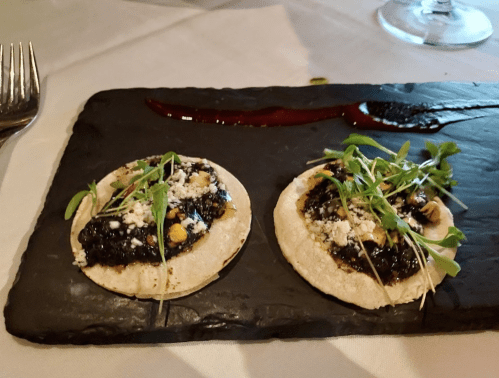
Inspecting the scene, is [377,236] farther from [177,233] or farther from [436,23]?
[436,23]

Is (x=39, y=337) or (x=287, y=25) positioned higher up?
(x=287, y=25)

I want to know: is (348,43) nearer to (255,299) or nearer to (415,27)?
(415,27)

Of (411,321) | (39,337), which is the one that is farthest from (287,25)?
(39,337)

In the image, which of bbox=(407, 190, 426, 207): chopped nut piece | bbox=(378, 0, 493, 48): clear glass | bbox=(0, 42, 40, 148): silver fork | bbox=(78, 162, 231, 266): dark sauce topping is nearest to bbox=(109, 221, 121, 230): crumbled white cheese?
bbox=(78, 162, 231, 266): dark sauce topping

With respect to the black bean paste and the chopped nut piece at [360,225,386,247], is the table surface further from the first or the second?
the chopped nut piece at [360,225,386,247]

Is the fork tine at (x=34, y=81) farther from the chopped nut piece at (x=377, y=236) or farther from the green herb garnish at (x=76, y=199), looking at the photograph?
the chopped nut piece at (x=377, y=236)

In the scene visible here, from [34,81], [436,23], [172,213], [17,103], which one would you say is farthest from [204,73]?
[436,23]
